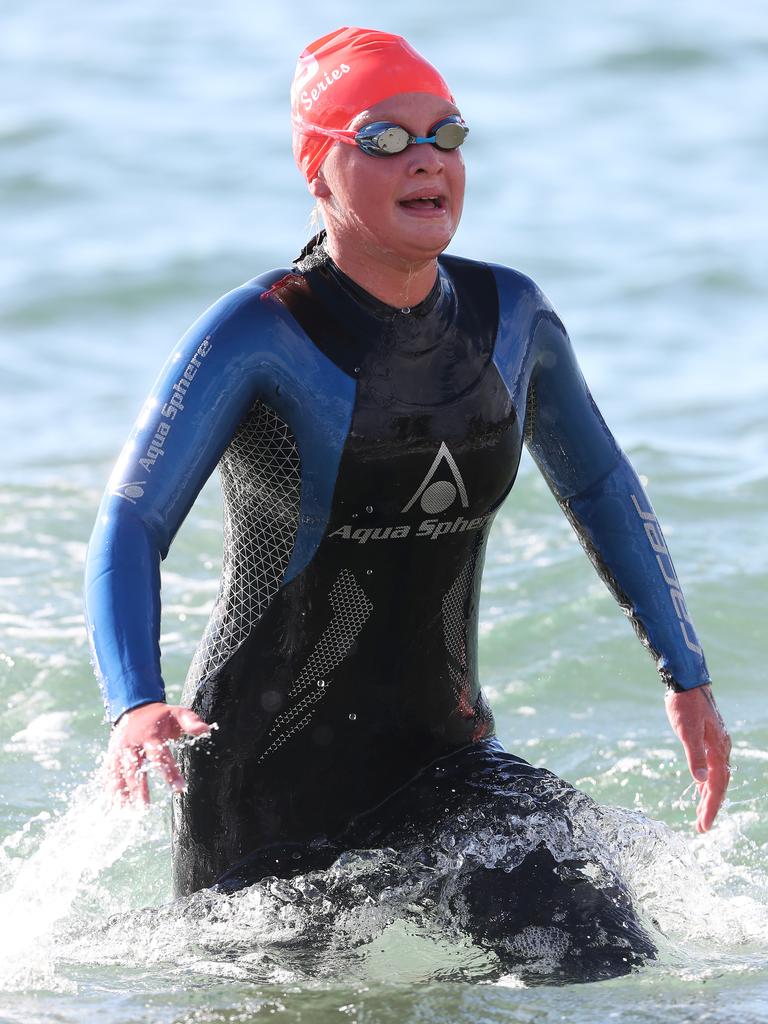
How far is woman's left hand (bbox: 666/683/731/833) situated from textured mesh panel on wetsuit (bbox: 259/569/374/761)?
0.85 metres

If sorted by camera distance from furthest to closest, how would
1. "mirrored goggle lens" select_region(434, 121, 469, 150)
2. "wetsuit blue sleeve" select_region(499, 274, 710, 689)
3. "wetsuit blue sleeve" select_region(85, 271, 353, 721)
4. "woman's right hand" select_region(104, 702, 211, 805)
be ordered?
"wetsuit blue sleeve" select_region(499, 274, 710, 689)
"mirrored goggle lens" select_region(434, 121, 469, 150)
"wetsuit blue sleeve" select_region(85, 271, 353, 721)
"woman's right hand" select_region(104, 702, 211, 805)

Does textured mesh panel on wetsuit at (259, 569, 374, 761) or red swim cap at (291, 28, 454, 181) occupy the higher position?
red swim cap at (291, 28, 454, 181)

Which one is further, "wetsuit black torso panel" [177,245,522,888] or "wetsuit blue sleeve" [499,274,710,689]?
"wetsuit blue sleeve" [499,274,710,689]

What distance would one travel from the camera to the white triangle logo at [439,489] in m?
3.92

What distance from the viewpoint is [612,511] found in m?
4.40

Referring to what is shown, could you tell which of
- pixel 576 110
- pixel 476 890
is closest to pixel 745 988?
pixel 476 890

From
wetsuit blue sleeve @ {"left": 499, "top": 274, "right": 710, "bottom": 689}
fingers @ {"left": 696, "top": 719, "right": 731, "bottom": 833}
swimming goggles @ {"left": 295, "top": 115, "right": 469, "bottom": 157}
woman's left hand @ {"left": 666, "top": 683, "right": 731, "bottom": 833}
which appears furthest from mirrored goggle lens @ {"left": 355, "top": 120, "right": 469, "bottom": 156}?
fingers @ {"left": 696, "top": 719, "right": 731, "bottom": 833}

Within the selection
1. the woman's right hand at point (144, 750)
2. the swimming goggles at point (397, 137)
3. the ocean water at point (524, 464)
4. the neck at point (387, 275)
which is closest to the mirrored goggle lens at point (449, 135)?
the swimming goggles at point (397, 137)

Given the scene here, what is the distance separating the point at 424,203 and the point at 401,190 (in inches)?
2.6

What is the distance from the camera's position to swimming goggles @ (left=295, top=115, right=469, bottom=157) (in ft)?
12.8

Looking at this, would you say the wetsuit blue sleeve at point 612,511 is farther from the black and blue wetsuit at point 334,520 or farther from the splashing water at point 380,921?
the splashing water at point 380,921

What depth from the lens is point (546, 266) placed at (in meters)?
15.2

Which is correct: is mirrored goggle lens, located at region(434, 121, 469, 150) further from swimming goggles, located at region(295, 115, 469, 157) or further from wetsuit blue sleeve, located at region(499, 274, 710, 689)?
wetsuit blue sleeve, located at region(499, 274, 710, 689)

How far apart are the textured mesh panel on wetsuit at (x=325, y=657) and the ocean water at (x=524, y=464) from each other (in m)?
0.35
